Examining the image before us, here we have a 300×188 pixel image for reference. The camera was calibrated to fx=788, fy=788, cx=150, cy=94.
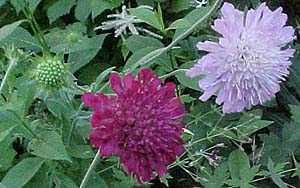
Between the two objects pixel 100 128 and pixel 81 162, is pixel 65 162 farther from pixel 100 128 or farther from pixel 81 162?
pixel 100 128

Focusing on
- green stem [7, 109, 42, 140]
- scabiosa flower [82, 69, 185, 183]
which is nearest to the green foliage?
green stem [7, 109, 42, 140]

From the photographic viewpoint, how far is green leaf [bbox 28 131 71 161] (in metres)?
1.23

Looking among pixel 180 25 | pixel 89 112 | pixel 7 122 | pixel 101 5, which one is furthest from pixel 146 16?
pixel 101 5

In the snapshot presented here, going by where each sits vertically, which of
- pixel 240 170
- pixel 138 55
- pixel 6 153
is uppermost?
pixel 138 55

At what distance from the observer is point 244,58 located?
3.68 ft

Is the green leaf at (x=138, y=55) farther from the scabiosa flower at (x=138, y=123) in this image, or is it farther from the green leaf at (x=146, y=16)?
the scabiosa flower at (x=138, y=123)

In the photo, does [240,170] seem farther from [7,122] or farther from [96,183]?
[7,122]

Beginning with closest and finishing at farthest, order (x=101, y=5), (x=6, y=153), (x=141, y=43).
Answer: (x=6, y=153), (x=141, y=43), (x=101, y=5)

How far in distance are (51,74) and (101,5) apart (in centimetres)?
55

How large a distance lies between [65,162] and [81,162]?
3 centimetres

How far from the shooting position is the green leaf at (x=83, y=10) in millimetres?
1706

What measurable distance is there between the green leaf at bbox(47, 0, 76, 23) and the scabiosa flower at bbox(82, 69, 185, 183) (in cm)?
69

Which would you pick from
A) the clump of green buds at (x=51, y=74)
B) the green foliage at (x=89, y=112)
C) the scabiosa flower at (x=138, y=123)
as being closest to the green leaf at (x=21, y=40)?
the green foliage at (x=89, y=112)

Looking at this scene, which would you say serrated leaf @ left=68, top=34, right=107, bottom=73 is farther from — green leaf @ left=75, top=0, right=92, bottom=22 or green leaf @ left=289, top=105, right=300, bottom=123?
green leaf @ left=289, top=105, right=300, bottom=123
